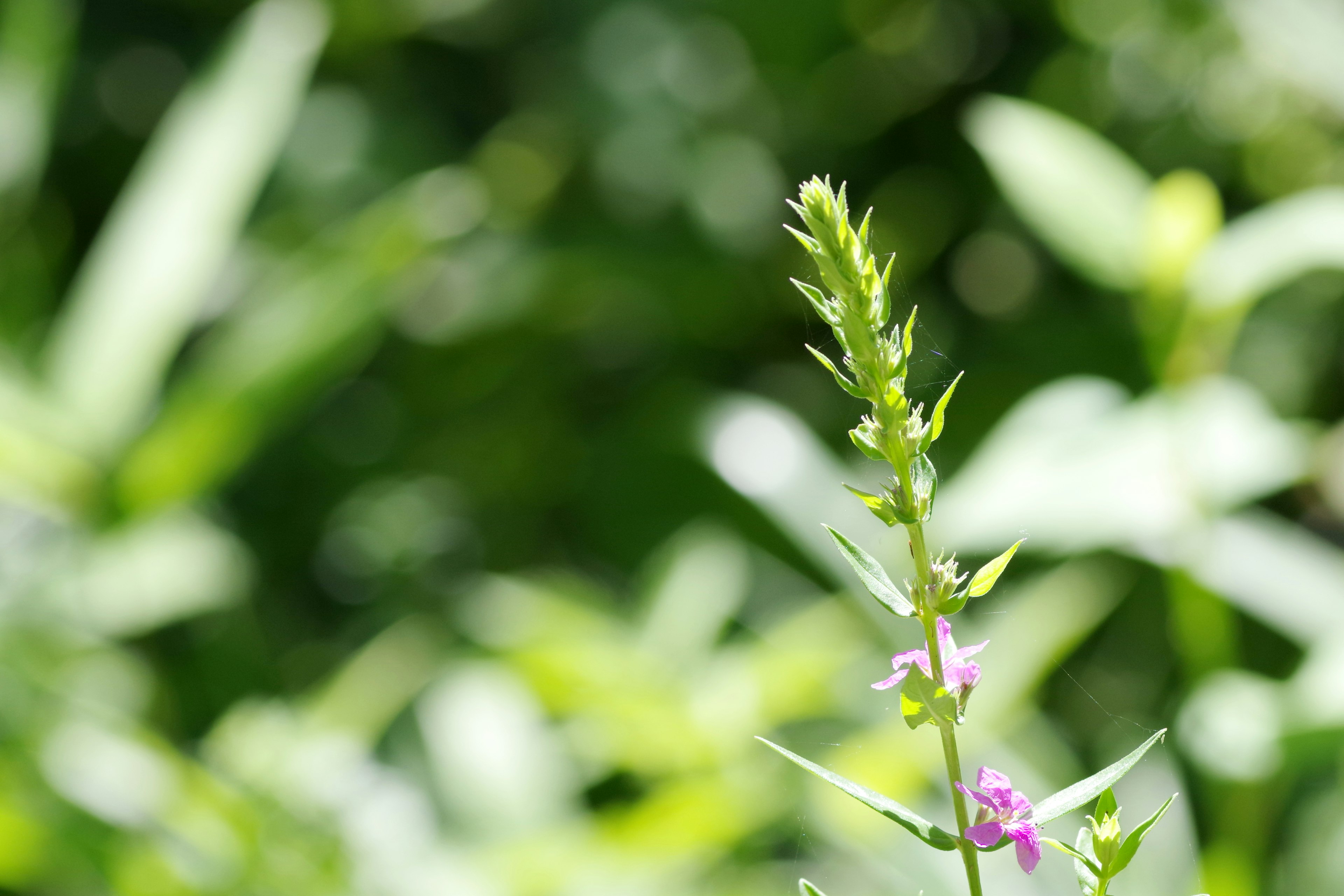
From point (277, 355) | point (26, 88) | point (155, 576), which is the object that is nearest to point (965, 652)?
point (277, 355)

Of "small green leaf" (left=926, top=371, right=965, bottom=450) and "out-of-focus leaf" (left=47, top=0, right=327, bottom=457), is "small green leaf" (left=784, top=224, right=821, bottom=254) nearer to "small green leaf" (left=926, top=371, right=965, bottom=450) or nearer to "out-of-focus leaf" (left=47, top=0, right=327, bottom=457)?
"small green leaf" (left=926, top=371, right=965, bottom=450)

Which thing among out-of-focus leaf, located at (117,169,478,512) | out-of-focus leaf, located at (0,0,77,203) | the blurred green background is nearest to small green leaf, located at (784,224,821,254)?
the blurred green background

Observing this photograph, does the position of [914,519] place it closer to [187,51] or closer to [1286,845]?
[1286,845]

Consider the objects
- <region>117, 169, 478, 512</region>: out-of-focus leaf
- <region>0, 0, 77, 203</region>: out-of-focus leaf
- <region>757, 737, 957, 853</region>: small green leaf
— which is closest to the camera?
<region>757, 737, 957, 853</region>: small green leaf

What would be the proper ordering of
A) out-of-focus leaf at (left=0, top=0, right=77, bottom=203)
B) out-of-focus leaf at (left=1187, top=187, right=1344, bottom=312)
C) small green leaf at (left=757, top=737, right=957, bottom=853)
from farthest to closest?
out-of-focus leaf at (left=0, top=0, right=77, bottom=203) → out-of-focus leaf at (left=1187, top=187, right=1344, bottom=312) → small green leaf at (left=757, top=737, right=957, bottom=853)

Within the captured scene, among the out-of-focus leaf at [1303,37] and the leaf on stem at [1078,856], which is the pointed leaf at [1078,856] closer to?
the leaf on stem at [1078,856]

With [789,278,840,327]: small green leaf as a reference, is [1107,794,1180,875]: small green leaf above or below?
below

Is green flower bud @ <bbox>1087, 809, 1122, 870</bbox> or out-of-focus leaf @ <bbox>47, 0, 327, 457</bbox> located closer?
green flower bud @ <bbox>1087, 809, 1122, 870</bbox>
